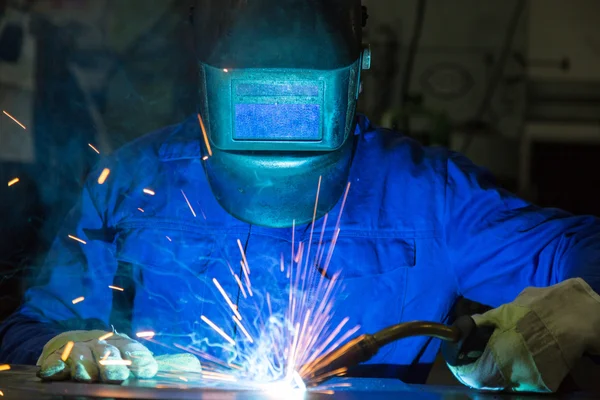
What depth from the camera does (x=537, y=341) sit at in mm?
1180

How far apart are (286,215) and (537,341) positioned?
524 mm

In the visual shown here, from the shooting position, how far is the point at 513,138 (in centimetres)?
364

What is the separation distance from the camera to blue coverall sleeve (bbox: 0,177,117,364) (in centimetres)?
151

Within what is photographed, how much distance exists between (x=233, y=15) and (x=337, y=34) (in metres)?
0.19

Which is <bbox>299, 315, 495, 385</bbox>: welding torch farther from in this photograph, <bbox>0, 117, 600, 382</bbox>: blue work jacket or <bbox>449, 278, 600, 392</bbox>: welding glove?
<bbox>0, 117, 600, 382</bbox>: blue work jacket

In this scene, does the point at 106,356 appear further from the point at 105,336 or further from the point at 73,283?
the point at 73,283

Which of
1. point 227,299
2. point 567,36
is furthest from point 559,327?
point 567,36

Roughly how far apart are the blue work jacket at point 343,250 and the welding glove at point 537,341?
0.76 feet

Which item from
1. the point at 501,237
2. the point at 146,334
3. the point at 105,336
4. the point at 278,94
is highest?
the point at 278,94

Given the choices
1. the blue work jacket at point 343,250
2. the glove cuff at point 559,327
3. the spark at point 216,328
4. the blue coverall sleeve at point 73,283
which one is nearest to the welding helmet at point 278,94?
the blue work jacket at point 343,250

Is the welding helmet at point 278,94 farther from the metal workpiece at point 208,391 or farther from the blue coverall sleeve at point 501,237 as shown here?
the metal workpiece at point 208,391

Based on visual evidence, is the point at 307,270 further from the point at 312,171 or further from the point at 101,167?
the point at 101,167

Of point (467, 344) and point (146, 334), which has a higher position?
point (467, 344)

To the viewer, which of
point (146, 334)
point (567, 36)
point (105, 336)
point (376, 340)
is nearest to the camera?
point (376, 340)
